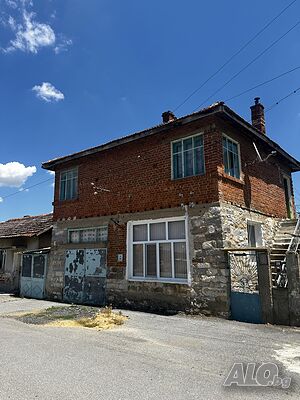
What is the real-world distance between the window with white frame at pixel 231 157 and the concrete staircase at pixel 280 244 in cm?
285

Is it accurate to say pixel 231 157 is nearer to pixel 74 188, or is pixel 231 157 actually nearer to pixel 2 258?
pixel 74 188

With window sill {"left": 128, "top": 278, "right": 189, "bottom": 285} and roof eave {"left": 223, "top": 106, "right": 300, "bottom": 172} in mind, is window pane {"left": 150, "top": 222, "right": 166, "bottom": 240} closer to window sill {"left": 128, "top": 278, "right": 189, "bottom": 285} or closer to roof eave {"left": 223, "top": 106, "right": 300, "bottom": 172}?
window sill {"left": 128, "top": 278, "right": 189, "bottom": 285}

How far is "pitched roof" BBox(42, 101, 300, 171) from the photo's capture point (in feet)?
33.3

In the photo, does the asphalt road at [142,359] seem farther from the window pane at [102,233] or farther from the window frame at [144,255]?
the window pane at [102,233]

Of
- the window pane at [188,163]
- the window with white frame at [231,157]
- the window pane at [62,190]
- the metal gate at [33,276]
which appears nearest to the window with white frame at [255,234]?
the window with white frame at [231,157]

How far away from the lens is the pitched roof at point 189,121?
1015 centimetres

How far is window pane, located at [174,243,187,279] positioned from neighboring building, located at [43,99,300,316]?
1.3 inches

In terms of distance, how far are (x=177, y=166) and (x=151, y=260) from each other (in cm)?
350

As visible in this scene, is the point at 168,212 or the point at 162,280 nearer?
the point at 162,280

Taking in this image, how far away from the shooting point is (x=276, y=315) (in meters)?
8.45

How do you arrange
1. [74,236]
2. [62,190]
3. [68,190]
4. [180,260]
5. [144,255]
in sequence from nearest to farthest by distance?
[180,260] → [144,255] → [74,236] → [68,190] → [62,190]

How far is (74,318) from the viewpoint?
9.62 m

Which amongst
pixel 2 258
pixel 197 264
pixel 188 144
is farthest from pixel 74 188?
pixel 2 258

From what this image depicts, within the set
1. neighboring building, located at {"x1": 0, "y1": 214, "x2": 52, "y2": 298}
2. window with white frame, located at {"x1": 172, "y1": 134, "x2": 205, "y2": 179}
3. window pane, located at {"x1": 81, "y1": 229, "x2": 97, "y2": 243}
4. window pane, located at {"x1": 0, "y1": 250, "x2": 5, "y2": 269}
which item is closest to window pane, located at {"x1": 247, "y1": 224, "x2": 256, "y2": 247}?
window with white frame, located at {"x1": 172, "y1": 134, "x2": 205, "y2": 179}
